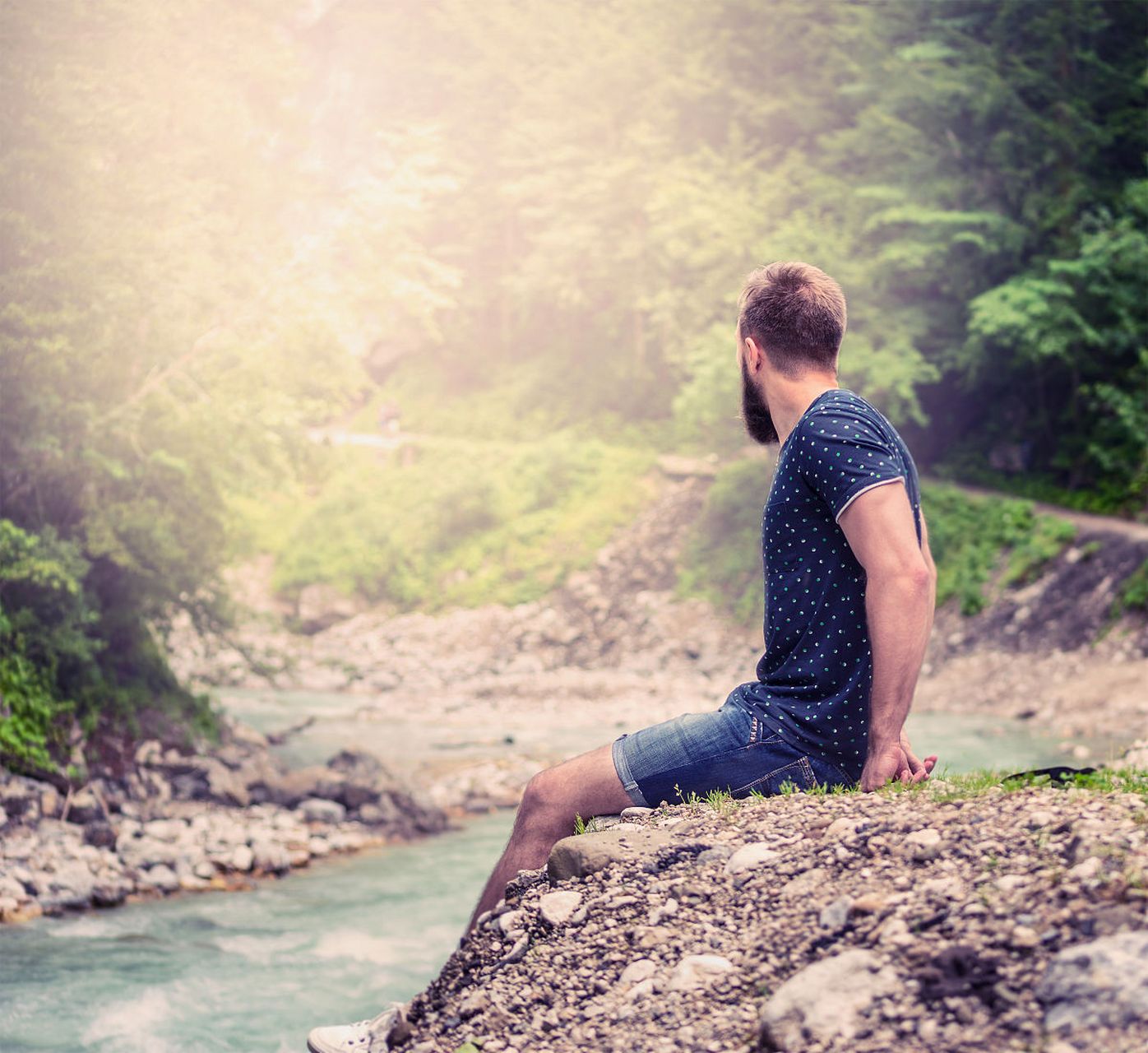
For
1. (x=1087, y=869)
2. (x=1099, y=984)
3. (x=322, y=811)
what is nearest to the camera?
(x=1099, y=984)

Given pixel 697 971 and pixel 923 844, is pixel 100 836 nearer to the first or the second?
pixel 697 971

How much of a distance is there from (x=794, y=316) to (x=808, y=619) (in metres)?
0.93

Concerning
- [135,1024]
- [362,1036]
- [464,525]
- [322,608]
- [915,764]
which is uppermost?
[915,764]

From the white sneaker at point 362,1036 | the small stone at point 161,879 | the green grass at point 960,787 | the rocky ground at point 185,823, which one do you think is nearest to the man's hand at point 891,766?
the green grass at point 960,787

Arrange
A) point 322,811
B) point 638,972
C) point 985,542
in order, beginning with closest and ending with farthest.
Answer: point 638,972 → point 322,811 → point 985,542

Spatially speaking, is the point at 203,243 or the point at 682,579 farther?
the point at 682,579

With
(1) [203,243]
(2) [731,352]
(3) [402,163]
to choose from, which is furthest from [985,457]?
(1) [203,243]

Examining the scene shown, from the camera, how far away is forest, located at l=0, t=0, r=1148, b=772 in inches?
398

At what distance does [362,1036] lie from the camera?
12.4 ft

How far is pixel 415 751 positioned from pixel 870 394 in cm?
1222

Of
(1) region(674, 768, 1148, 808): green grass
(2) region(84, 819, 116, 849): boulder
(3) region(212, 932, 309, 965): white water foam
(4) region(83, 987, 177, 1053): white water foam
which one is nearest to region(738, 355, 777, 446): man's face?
(1) region(674, 768, 1148, 808): green grass

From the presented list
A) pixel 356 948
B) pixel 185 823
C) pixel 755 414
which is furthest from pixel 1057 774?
pixel 185 823

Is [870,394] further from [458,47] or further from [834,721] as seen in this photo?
[458,47]

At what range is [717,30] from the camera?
3089cm
